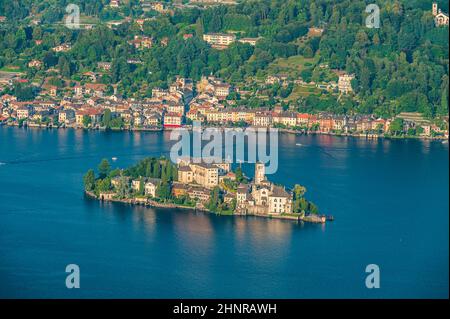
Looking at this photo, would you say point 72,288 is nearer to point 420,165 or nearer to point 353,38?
point 420,165
